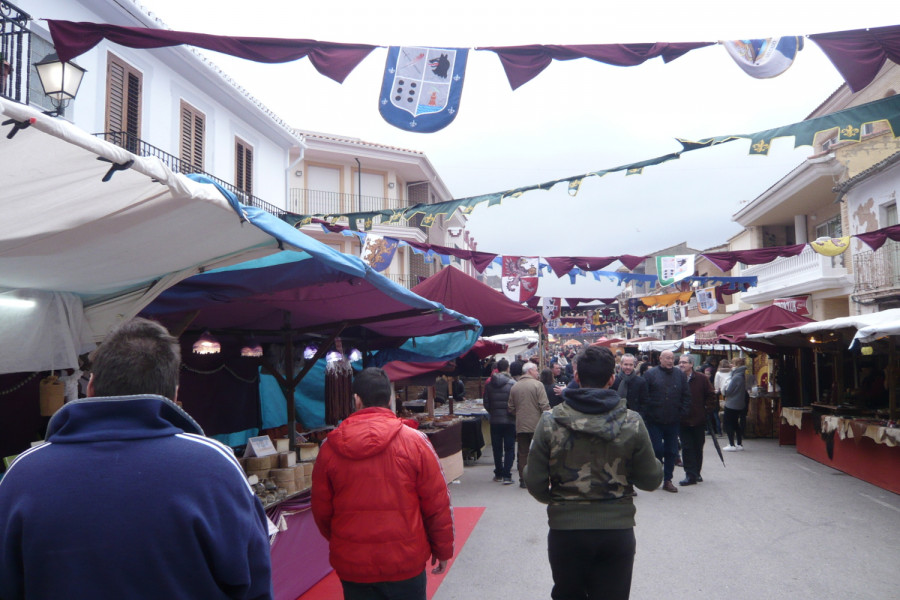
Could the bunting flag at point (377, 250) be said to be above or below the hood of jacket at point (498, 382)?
above

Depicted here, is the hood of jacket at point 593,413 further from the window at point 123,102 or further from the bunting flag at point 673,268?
the bunting flag at point 673,268

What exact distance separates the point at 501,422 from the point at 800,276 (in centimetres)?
1890

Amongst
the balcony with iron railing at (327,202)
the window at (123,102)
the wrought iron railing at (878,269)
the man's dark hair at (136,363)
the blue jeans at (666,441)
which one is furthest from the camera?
the balcony with iron railing at (327,202)

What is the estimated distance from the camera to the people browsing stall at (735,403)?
12.8m

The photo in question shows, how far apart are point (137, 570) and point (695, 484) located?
932 cm

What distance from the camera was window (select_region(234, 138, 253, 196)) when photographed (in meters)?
17.3

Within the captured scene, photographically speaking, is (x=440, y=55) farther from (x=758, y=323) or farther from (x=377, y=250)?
(x=758, y=323)

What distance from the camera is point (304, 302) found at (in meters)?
6.16

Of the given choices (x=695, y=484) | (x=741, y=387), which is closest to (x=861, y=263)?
(x=741, y=387)

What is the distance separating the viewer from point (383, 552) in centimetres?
312

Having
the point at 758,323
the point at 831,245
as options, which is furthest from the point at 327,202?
the point at 831,245

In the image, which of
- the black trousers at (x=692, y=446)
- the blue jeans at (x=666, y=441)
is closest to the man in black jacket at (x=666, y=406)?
the blue jeans at (x=666, y=441)

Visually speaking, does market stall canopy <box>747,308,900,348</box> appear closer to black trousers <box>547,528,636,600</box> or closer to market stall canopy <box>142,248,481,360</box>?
market stall canopy <box>142,248,481,360</box>

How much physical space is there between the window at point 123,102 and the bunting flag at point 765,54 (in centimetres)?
1100
